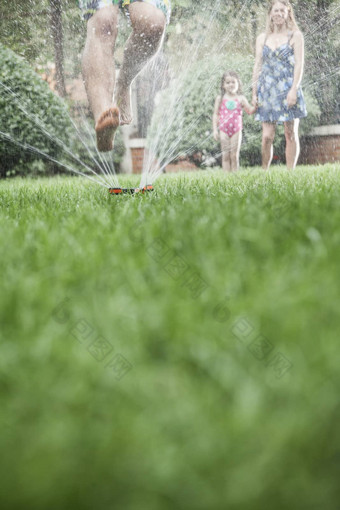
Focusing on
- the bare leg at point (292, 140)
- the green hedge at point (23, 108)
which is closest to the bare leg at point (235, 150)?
the bare leg at point (292, 140)

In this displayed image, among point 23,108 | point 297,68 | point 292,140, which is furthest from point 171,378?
point 23,108

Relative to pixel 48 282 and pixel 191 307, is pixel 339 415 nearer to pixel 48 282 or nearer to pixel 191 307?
pixel 191 307

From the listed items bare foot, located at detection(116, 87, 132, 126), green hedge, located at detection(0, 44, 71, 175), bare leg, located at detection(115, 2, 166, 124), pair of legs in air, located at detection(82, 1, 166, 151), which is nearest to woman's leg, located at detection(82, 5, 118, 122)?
pair of legs in air, located at detection(82, 1, 166, 151)

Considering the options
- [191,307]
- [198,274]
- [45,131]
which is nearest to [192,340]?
[191,307]

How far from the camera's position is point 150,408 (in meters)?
0.70

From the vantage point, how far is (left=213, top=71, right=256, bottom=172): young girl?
649 cm

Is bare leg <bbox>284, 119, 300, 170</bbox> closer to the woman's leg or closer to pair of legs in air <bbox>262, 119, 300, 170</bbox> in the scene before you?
pair of legs in air <bbox>262, 119, 300, 170</bbox>

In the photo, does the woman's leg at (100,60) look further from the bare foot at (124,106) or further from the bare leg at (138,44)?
the bare foot at (124,106)

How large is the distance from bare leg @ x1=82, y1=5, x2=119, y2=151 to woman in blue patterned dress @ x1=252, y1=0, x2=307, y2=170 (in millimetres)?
2341

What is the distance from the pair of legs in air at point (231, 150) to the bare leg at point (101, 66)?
3.37 metres

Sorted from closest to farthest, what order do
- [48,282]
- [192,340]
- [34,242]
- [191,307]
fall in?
[192,340], [191,307], [48,282], [34,242]

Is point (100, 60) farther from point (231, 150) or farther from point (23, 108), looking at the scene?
point (23, 108)

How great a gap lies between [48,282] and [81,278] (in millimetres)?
71

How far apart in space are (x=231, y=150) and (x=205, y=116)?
2322 mm
